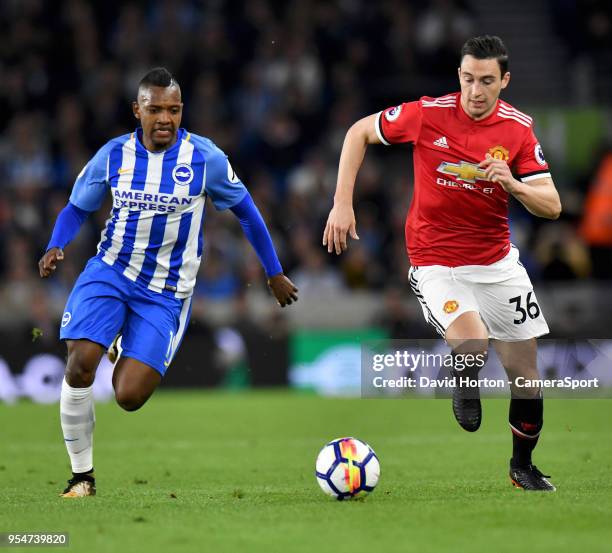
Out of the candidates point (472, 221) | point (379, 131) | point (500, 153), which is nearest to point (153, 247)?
point (379, 131)

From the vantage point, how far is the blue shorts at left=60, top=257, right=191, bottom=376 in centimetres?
752

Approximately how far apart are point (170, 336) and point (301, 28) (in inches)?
500

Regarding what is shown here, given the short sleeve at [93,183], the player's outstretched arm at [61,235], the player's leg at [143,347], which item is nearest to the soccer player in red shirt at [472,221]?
the player's leg at [143,347]

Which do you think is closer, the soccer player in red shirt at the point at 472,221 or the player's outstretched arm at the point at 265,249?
the soccer player in red shirt at the point at 472,221

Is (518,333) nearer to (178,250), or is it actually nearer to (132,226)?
(178,250)

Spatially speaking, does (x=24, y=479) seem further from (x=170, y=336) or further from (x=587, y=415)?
(x=587, y=415)

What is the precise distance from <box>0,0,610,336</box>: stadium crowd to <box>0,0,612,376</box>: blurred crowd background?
1.1 inches

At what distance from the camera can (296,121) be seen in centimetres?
1877

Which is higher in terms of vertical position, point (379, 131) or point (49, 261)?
point (379, 131)

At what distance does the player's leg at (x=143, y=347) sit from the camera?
7625 mm

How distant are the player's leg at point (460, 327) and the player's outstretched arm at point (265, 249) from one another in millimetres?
819

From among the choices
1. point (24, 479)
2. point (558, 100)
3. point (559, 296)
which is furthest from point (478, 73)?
point (558, 100)

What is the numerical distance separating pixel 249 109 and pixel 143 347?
11.9 m

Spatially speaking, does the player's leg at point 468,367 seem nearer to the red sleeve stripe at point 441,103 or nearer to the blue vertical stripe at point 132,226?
the red sleeve stripe at point 441,103
